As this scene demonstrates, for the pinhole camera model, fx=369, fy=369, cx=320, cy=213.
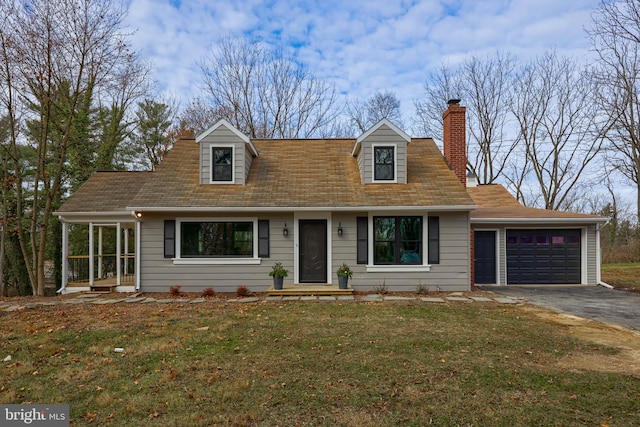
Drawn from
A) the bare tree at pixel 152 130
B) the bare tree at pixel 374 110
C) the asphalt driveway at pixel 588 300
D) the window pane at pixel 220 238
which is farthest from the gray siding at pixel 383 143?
the bare tree at pixel 152 130

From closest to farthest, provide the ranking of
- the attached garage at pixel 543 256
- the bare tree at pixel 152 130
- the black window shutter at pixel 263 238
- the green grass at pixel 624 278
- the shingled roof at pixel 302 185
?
the shingled roof at pixel 302 185, the black window shutter at pixel 263 238, the green grass at pixel 624 278, the attached garage at pixel 543 256, the bare tree at pixel 152 130

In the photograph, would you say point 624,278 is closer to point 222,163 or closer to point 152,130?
point 222,163

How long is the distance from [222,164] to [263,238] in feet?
9.25

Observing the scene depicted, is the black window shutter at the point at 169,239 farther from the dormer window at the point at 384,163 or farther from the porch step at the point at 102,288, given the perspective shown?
the dormer window at the point at 384,163

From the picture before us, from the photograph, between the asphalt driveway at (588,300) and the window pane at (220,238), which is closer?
the asphalt driveway at (588,300)

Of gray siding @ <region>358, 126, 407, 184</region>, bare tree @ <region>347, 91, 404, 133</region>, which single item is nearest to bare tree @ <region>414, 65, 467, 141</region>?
bare tree @ <region>347, 91, 404, 133</region>

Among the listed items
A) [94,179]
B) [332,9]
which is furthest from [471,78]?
[94,179]

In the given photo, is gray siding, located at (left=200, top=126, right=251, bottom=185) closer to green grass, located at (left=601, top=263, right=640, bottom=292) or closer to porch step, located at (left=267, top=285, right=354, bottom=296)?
porch step, located at (left=267, top=285, right=354, bottom=296)

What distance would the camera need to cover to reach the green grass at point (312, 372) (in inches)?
134

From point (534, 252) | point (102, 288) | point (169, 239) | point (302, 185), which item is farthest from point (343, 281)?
point (102, 288)

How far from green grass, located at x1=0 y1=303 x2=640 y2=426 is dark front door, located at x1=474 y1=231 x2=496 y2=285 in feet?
18.1

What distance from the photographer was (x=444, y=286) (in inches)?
418

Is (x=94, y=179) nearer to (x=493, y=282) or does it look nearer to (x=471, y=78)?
(x=493, y=282)

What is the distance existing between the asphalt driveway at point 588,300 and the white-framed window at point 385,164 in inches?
184
